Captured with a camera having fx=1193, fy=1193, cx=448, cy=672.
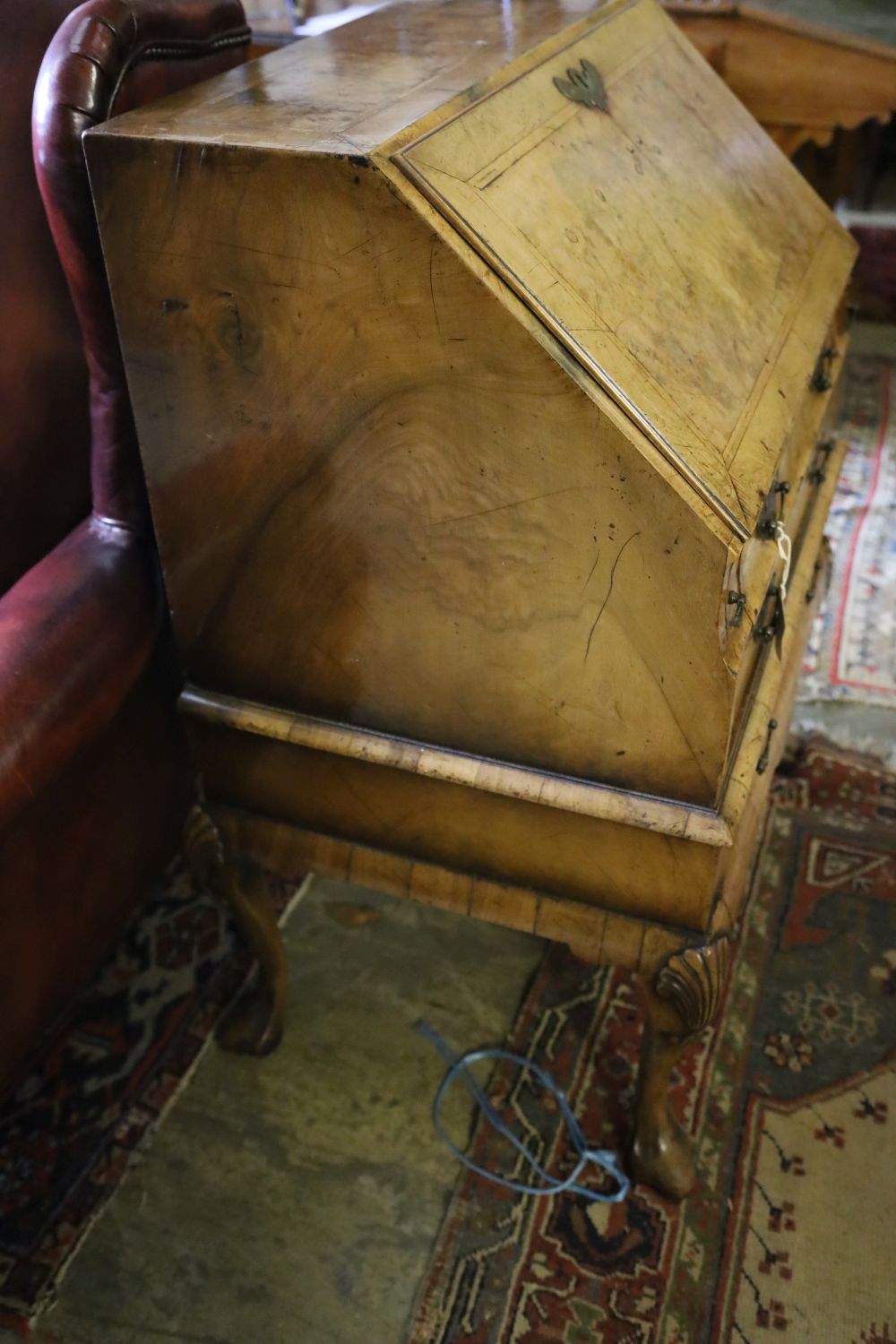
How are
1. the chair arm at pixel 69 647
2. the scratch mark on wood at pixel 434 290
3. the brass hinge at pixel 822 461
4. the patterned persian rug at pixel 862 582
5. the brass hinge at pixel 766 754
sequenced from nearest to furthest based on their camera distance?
1. the scratch mark on wood at pixel 434 290
2. the chair arm at pixel 69 647
3. the brass hinge at pixel 766 754
4. the brass hinge at pixel 822 461
5. the patterned persian rug at pixel 862 582

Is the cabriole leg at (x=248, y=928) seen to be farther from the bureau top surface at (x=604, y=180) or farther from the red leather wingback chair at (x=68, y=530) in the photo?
the bureau top surface at (x=604, y=180)

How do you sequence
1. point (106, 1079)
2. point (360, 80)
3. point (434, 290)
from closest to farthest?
point (434, 290), point (360, 80), point (106, 1079)

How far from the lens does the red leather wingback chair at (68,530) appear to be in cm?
117

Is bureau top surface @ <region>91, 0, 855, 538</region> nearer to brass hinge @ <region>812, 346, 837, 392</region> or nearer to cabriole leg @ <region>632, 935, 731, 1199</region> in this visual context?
brass hinge @ <region>812, 346, 837, 392</region>

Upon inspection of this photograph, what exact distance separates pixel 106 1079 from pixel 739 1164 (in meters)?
0.82

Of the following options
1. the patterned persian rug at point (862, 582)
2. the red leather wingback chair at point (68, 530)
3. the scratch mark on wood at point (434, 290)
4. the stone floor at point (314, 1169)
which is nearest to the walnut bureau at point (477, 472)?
the scratch mark on wood at point (434, 290)

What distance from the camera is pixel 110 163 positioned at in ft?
3.28

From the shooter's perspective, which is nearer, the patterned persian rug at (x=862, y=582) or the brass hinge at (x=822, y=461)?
the brass hinge at (x=822, y=461)

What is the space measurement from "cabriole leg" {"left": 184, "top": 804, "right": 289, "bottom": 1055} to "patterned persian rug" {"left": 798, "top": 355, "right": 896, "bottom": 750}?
1.11 m

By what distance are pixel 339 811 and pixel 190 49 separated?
868 mm

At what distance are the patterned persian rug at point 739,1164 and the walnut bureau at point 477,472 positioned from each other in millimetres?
96

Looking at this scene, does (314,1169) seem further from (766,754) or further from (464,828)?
(766,754)

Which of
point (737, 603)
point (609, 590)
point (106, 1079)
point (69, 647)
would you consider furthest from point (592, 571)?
point (106, 1079)

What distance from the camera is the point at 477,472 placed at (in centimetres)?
100
